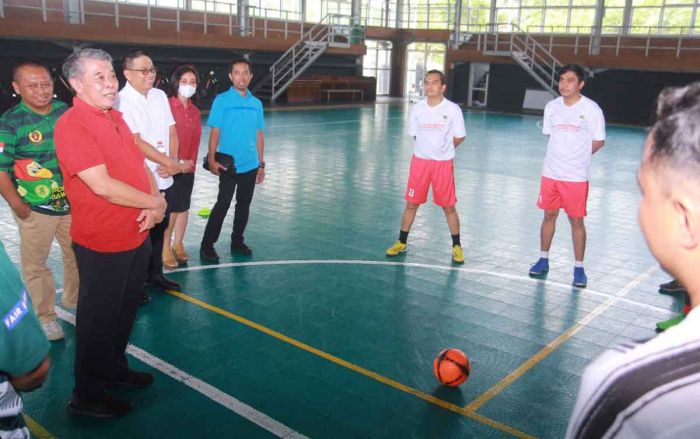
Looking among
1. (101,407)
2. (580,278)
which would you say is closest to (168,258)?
(101,407)

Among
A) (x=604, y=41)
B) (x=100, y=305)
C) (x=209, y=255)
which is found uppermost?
(x=604, y=41)

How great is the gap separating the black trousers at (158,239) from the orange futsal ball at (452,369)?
264 centimetres

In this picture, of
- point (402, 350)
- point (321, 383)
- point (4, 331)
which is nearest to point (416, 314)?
point (402, 350)

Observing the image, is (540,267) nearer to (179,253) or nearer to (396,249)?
(396,249)

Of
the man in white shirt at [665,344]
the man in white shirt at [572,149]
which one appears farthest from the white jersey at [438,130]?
the man in white shirt at [665,344]

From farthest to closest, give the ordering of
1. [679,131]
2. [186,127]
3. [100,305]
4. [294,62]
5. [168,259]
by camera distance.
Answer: [294,62], [168,259], [186,127], [100,305], [679,131]

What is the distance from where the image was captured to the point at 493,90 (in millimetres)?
30078

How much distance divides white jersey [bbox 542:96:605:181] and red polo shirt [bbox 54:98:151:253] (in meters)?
4.23

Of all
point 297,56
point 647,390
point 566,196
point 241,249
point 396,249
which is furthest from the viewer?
point 297,56

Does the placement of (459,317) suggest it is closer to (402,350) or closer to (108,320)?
(402,350)

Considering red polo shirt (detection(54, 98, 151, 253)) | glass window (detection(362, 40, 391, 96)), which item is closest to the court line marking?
red polo shirt (detection(54, 98, 151, 253))

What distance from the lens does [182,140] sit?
6.07 metres

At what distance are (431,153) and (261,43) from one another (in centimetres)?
2055

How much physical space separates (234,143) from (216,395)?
3.28m
